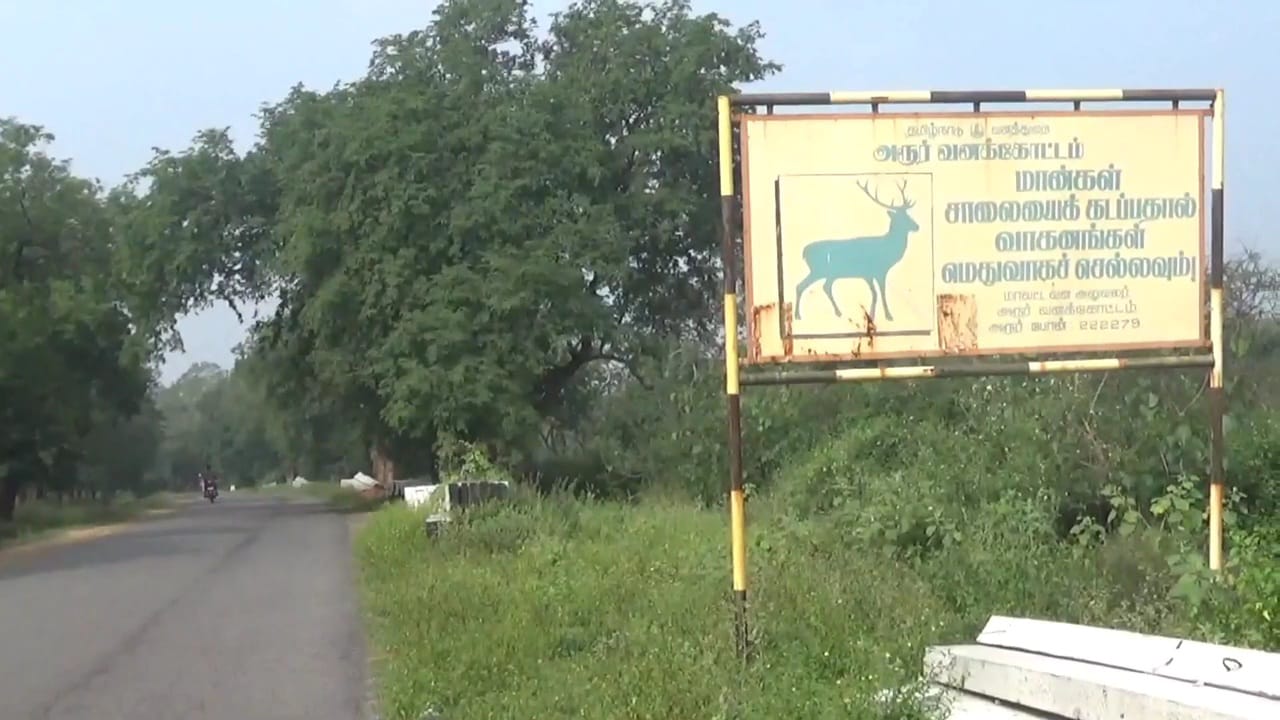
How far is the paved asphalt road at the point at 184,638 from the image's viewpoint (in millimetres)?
9172

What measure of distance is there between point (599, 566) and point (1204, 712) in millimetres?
7905

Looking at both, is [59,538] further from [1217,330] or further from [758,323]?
[1217,330]

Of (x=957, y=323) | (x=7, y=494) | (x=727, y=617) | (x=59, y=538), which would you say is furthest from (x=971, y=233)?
(x=7, y=494)

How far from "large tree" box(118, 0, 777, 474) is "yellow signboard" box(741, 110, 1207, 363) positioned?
879 inches

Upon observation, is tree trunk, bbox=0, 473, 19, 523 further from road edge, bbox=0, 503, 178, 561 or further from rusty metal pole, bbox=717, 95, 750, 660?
rusty metal pole, bbox=717, 95, 750, 660

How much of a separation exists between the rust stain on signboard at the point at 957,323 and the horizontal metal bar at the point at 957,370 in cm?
12

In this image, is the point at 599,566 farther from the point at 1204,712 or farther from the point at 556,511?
the point at 1204,712

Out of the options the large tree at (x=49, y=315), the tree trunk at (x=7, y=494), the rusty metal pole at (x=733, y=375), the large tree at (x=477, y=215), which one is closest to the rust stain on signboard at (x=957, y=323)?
the rusty metal pole at (x=733, y=375)

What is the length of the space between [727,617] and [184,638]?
5.38 m

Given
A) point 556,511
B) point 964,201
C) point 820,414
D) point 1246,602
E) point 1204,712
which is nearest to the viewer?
point 1204,712

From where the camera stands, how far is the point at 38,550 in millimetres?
27031

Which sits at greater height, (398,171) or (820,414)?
(398,171)

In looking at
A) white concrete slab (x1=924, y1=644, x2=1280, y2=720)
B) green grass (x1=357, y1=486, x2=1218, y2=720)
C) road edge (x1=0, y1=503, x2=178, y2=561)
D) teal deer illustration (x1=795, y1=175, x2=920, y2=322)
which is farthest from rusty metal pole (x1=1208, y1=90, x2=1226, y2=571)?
road edge (x1=0, y1=503, x2=178, y2=561)

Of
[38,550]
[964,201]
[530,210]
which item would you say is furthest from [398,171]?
[964,201]
